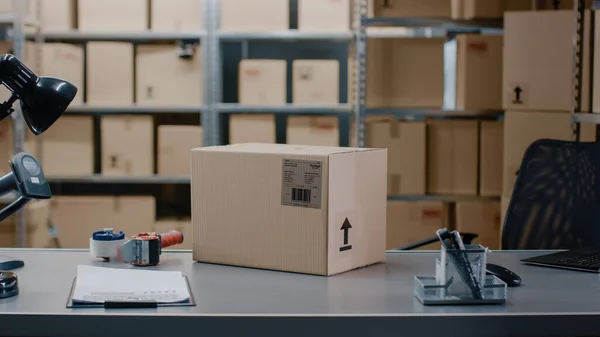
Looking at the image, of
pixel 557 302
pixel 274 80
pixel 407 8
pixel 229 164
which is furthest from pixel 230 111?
pixel 557 302

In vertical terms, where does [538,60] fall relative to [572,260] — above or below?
above

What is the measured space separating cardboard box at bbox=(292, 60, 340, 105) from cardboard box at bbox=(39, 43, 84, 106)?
41.9 inches

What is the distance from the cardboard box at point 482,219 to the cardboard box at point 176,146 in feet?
4.32

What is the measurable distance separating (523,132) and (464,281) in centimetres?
222

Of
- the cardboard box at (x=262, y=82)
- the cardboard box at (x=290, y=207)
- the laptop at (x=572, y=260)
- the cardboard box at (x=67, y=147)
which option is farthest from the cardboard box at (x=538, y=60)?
the cardboard box at (x=67, y=147)

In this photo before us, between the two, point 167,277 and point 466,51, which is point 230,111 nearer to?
point 466,51

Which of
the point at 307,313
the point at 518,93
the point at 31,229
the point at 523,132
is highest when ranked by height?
the point at 518,93

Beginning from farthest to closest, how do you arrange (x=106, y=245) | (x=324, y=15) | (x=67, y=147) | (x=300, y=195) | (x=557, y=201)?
(x=67, y=147), (x=324, y=15), (x=557, y=201), (x=106, y=245), (x=300, y=195)

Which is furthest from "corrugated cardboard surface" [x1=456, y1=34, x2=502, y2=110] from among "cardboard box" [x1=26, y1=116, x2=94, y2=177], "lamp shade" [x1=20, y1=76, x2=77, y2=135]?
"lamp shade" [x1=20, y1=76, x2=77, y2=135]

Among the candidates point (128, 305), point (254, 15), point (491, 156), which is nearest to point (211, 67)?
point (254, 15)

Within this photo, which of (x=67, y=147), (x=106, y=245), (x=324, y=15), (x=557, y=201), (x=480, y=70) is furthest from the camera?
(x=67, y=147)

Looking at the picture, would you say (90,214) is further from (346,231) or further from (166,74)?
(346,231)

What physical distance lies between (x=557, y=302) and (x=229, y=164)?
718mm

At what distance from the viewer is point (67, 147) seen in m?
4.10
